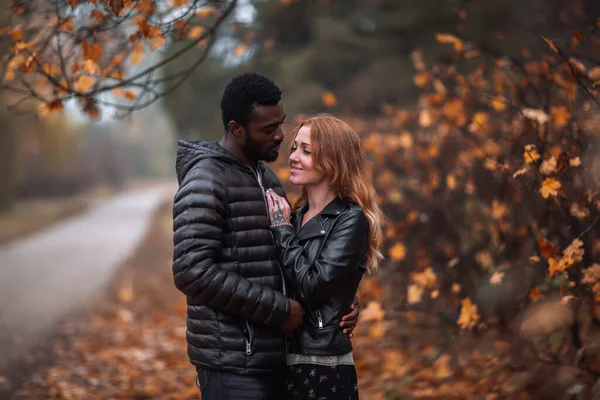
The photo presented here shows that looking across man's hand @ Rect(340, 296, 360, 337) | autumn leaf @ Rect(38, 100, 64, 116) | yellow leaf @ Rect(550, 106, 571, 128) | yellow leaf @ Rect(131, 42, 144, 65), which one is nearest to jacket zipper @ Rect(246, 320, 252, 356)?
man's hand @ Rect(340, 296, 360, 337)

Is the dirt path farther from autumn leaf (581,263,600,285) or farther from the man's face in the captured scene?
autumn leaf (581,263,600,285)

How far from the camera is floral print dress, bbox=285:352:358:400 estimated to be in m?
2.87

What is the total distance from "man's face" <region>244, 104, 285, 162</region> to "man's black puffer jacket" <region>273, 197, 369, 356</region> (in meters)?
0.32

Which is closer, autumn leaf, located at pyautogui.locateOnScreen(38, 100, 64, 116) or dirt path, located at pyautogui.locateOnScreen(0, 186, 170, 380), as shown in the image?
autumn leaf, located at pyautogui.locateOnScreen(38, 100, 64, 116)

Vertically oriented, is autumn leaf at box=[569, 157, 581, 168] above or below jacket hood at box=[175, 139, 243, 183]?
above

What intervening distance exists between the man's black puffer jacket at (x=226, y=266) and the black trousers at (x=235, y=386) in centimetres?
4

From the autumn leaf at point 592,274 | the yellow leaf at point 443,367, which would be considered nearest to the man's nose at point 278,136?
the autumn leaf at point 592,274

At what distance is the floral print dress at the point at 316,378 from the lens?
2873 mm

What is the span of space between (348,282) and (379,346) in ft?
13.7

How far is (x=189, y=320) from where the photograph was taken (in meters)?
2.87

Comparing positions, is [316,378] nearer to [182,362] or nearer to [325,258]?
[325,258]

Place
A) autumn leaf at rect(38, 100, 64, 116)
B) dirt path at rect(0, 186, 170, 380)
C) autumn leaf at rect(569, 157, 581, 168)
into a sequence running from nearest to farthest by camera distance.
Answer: autumn leaf at rect(569, 157, 581, 168), autumn leaf at rect(38, 100, 64, 116), dirt path at rect(0, 186, 170, 380)

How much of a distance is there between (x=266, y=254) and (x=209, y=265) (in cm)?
28

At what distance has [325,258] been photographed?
9.17 ft
